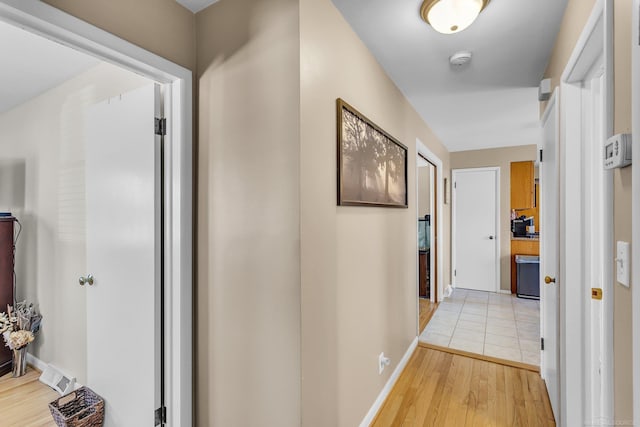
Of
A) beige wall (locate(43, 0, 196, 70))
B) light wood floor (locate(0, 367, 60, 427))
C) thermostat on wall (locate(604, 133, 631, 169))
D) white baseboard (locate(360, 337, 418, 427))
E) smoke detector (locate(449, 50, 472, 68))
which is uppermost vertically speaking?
smoke detector (locate(449, 50, 472, 68))

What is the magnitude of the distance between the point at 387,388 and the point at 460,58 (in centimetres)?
237

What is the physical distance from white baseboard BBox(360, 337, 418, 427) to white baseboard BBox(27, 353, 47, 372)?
2719mm

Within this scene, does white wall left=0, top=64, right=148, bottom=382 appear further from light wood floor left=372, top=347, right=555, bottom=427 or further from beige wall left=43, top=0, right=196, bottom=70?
light wood floor left=372, top=347, right=555, bottom=427

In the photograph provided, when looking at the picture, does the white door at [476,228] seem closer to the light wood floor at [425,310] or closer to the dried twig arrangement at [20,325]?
the light wood floor at [425,310]

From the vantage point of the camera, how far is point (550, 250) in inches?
80.0

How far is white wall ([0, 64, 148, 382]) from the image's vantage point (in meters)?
2.26

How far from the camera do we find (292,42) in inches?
49.1

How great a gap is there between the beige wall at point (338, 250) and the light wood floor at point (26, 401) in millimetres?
1993

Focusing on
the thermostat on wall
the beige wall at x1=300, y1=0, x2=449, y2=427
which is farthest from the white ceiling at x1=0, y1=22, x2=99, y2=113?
the thermostat on wall

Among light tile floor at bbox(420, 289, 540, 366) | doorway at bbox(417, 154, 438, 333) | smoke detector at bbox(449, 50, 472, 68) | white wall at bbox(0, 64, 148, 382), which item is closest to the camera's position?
smoke detector at bbox(449, 50, 472, 68)

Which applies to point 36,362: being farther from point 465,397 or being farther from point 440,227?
point 440,227

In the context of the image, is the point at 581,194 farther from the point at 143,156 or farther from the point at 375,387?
the point at 143,156

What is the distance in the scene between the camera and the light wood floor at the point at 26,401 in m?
2.00

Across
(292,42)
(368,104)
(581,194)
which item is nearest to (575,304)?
(581,194)
